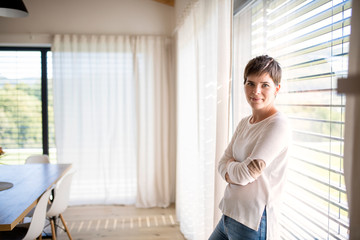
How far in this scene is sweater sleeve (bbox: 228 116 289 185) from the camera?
1.34 metres

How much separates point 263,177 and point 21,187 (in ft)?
6.72

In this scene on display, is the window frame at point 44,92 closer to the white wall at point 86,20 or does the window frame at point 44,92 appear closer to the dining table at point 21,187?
the white wall at point 86,20

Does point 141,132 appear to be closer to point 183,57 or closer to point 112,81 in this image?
point 112,81

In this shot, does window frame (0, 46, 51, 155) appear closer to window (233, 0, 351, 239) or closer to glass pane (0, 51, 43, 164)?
glass pane (0, 51, 43, 164)

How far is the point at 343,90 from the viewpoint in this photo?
784 mm

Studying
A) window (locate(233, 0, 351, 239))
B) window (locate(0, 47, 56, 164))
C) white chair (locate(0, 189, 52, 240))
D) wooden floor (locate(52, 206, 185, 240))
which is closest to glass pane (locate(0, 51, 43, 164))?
window (locate(0, 47, 56, 164))

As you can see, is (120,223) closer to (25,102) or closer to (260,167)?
(25,102)

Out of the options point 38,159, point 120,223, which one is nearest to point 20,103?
point 38,159

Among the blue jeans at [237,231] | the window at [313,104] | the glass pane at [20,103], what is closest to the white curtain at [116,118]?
the glass pane at [20,103]

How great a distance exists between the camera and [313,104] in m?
1.48

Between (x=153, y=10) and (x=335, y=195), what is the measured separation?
148 inches

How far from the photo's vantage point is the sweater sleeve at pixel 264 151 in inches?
52.7

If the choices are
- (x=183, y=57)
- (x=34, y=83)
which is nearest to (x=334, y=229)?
(x=183, y=57)

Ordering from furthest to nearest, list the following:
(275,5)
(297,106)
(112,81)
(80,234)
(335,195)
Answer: (112,81) < (80,234) < (275,5) < (297,106) < (335,195)
